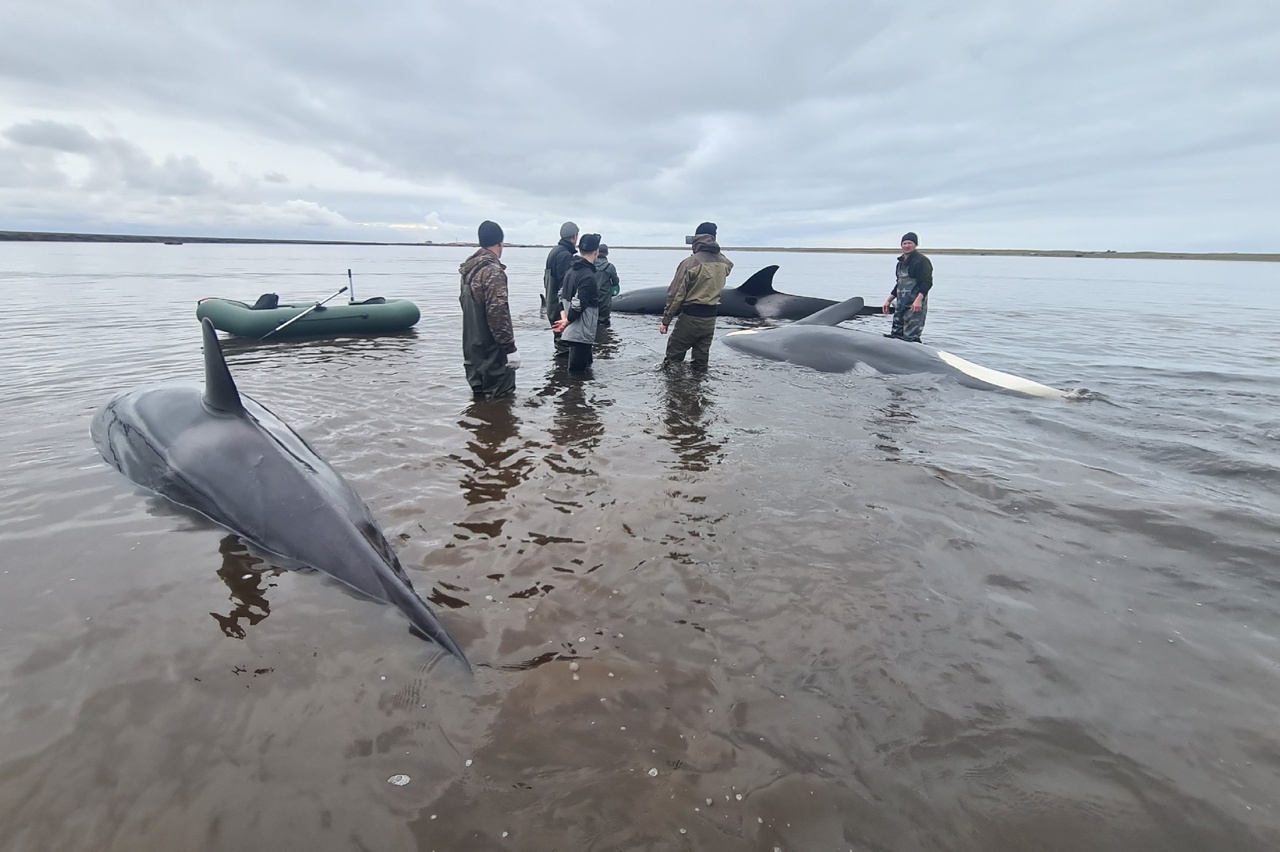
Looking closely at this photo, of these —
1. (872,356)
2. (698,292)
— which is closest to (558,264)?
(698,292)

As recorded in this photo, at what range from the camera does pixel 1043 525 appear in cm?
561

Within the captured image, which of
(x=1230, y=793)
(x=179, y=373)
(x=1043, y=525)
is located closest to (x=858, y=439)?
(x=1043, y=525)

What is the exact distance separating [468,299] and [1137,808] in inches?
343

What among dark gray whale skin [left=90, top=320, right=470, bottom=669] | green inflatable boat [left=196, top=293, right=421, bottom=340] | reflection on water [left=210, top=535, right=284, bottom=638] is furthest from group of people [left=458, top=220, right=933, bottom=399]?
green inflatable boat [left=196, top=293, right=421, bottom=340]

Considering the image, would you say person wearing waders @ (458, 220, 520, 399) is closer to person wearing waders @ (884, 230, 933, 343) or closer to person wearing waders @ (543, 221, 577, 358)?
person wearing waders @ (543, 221, 577, 358)

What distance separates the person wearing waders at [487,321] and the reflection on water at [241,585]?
470 centimetres

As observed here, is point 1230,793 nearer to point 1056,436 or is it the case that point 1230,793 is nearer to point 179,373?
point 1056,436

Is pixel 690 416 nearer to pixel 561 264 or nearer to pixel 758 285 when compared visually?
pixel 561 264

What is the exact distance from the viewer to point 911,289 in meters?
13.6

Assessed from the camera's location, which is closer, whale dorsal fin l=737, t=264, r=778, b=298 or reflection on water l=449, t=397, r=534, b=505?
reflection on water l=449, t=397, r=534, b=505

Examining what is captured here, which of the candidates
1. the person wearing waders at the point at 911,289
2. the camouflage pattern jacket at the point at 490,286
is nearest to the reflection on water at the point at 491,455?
the camouflage pattern jacket at the point at 490,286

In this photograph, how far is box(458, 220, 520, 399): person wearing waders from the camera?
8617 millimetres

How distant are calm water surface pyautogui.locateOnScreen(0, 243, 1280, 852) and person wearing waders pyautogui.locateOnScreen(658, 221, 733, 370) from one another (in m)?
3.80

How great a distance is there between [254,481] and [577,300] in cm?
629
